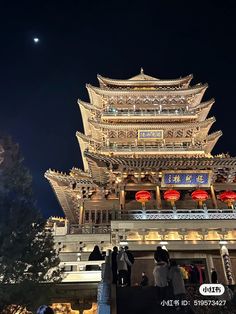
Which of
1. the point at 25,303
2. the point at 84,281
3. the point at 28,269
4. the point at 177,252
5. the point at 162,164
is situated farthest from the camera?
the point at 162,164

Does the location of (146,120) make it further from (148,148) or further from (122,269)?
(122,269)

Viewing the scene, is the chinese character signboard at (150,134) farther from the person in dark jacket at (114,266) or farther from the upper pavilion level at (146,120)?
the person in dark jacket at (114,266)

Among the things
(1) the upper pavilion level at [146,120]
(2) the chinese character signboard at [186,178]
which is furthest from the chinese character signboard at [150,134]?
(2) the chinese character signboard at [186,178]

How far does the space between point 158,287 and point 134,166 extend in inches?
529

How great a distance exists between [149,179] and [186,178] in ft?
7.83

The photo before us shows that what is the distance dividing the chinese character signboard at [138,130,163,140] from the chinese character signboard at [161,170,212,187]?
5.76 meters

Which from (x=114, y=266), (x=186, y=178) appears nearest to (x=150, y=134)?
(x=186, y=178)

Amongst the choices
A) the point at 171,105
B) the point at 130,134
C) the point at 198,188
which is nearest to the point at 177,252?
the point at 198,188

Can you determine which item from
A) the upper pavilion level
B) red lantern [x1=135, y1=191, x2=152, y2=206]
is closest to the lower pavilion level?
red lantern [x1=135, y1=191, x2=152, y2=206]

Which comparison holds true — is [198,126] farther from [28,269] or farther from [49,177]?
[28,269]

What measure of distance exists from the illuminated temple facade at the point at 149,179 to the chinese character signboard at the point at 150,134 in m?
0.08

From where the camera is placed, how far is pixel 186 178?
2247 centimetres

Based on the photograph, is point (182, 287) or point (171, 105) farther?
point (171, 105)

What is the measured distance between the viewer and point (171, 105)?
29781 millimetres
